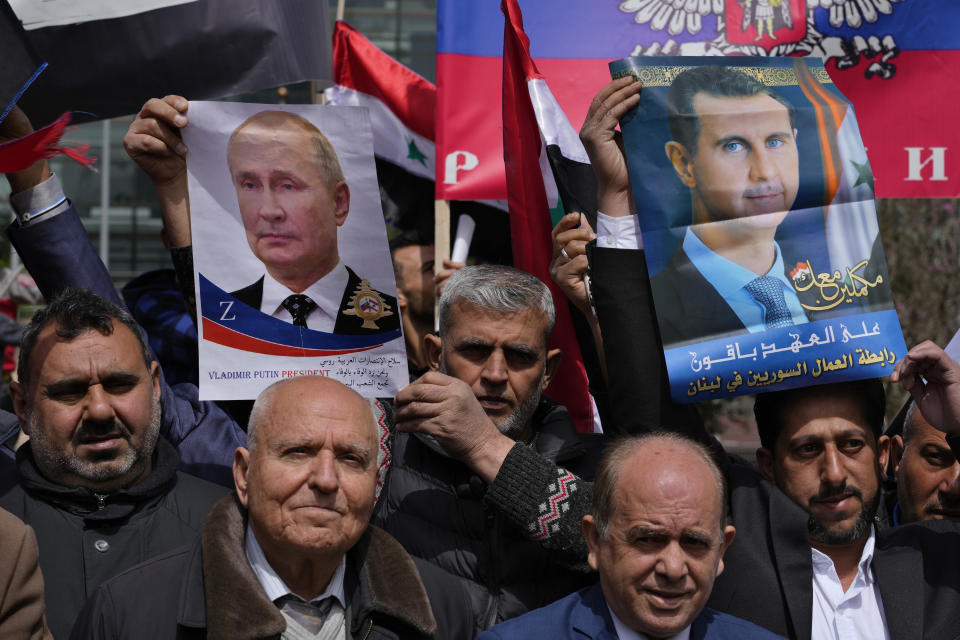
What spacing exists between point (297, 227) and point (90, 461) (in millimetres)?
983

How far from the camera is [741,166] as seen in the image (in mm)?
3598

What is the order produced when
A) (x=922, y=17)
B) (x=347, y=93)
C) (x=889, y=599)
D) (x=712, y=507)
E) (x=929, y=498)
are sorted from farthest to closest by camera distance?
(x=347, y=93) < (x=922, y=17) < (x=929, y=498) < (x=889, y=599) < (x=712, y=507)

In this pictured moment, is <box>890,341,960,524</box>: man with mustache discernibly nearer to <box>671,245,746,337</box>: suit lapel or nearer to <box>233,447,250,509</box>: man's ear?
<box>671,245,746,337</box>: suit lapel

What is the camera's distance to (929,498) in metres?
4.04

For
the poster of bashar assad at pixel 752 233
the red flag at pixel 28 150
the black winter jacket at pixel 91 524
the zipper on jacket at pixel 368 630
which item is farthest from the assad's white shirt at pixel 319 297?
the zipper on jacket at pixel 368 630

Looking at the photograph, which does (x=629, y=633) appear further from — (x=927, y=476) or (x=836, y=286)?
(x=927, y=476)

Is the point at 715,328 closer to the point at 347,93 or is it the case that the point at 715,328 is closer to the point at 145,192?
the point at 347,93

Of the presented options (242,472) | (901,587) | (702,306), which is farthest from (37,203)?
(901,587)

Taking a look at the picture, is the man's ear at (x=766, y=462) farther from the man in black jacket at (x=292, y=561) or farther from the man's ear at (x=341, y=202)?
the man's ear at (x=341, y=202)

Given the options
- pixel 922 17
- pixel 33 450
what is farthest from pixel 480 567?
pixel 922 17

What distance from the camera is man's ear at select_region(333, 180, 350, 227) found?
3984mm

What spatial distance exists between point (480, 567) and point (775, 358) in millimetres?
998

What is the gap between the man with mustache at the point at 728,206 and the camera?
11.5ft

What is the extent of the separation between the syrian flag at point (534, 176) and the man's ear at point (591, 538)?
1.27 metres
